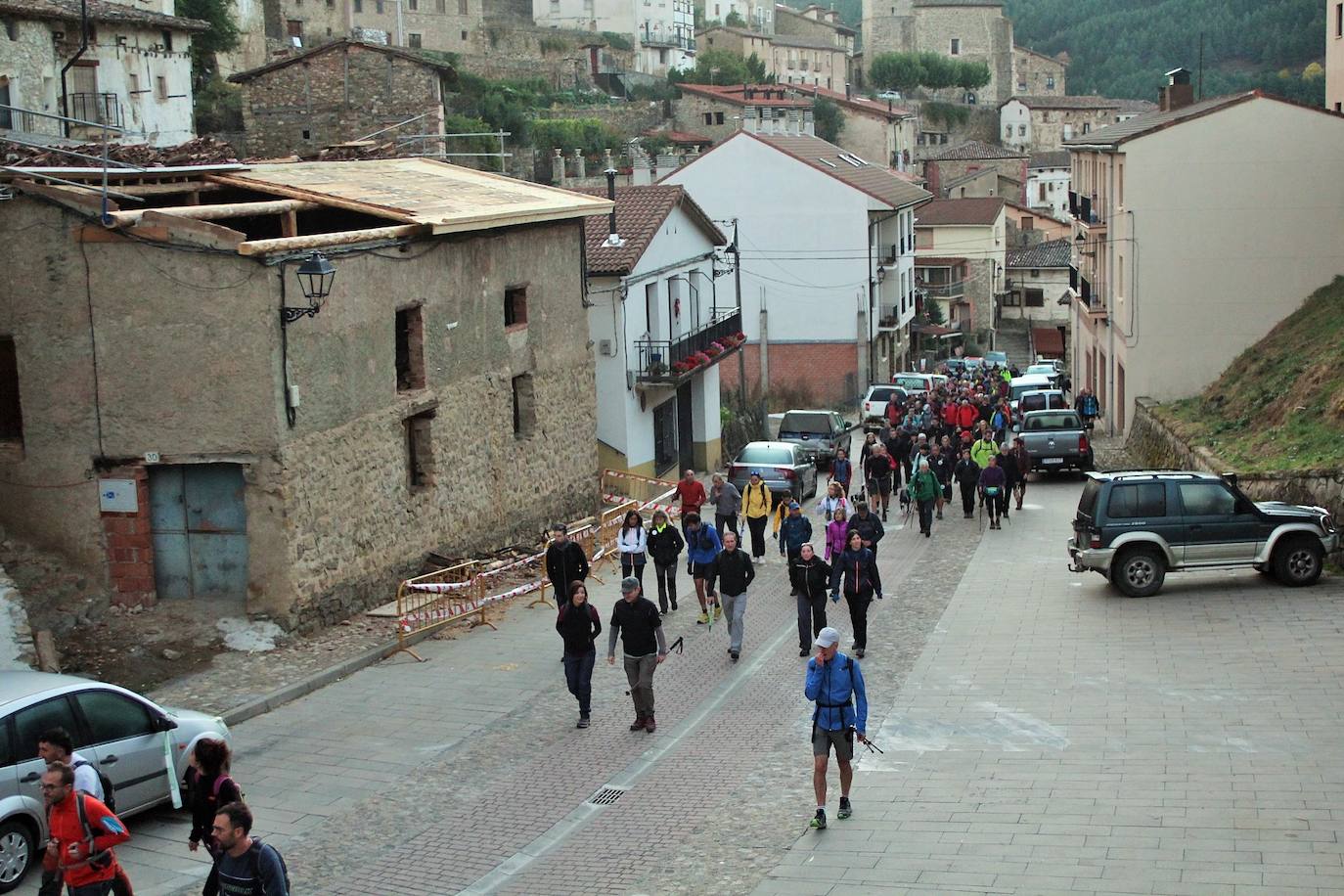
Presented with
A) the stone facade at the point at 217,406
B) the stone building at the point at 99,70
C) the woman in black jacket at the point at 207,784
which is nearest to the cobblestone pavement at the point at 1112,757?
the woman in black jacket at the point at 207,784

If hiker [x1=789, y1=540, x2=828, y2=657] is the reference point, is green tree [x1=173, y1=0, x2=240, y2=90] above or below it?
above

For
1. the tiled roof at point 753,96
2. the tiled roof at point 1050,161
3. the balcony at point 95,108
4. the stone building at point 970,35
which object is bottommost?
the balcony at point 95,108

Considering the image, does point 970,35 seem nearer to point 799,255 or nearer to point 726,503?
point 799,255

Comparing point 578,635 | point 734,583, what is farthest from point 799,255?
point 578,635

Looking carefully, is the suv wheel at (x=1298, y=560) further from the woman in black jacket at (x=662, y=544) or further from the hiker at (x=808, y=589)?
the woman in black jacket at (x=662, y=544)

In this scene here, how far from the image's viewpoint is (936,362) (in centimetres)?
7006

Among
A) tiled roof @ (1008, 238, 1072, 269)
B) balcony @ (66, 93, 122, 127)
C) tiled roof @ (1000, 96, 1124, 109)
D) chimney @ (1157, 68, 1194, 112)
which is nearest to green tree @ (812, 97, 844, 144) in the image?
tiled roof @ (1008, 238, 1072, 269)

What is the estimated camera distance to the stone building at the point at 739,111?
280ft

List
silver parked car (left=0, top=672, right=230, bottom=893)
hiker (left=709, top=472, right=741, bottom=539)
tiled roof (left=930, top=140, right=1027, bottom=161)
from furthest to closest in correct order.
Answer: tiled roof (left=930, top=140, right=1027, bottom=161) → hiker (left=709, top=472, right=741, bottom=539) → silver parked car (left=0, top=672, right=230, bottom=893)

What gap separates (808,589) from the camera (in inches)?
635

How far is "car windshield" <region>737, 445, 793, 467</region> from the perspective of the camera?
30.0 metres

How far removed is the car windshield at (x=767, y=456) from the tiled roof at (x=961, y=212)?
4502 centimetres

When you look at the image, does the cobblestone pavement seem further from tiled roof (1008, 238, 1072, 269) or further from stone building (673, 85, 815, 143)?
stone building (673, 85, 815, 143)

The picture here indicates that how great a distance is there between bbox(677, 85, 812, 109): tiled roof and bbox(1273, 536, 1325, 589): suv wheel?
69.8 metres
